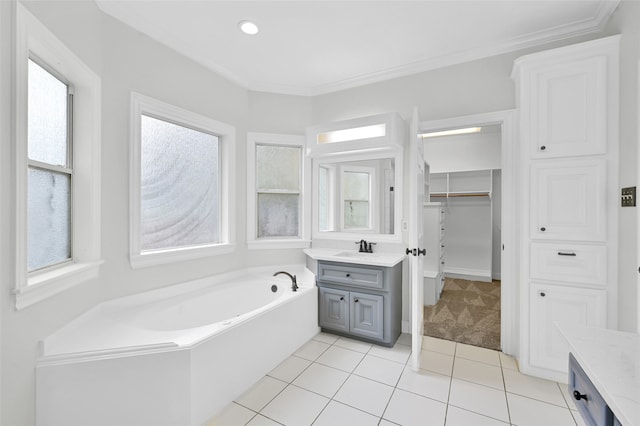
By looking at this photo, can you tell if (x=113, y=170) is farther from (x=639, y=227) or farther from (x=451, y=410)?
(x=639, y=227)

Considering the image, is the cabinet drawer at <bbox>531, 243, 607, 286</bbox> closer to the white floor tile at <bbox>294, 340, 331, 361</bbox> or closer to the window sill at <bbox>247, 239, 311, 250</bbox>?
the white floor tile at <bbox>294, 340, 331, 361</bbox>

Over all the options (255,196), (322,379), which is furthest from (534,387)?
(255,196)

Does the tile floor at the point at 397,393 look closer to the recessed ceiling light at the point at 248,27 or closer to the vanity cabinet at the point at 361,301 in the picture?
the vanity cabinet at the point at 361,301

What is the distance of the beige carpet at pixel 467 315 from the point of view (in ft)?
9.20

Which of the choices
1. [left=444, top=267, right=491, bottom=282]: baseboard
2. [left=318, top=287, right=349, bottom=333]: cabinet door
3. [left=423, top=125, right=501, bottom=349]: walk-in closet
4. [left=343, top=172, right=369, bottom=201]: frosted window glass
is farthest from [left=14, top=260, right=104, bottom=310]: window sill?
[left=444, top=267, right=491, bottom=282]: baseboard

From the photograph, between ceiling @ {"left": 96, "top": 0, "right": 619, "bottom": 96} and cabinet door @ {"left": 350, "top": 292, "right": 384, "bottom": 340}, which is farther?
cabinet door @ {"left": 350, "top": 292, "right": 384, "bottom": 340}

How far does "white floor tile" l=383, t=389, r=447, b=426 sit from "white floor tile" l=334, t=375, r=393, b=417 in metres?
0.05

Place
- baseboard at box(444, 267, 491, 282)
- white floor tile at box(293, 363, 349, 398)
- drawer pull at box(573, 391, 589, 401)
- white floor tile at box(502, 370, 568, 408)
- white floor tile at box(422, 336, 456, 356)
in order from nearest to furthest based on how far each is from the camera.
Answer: drawer pull at box(573, 391, 589, 401), white floor tile at box(502, 370, 568, 408), white floor tile at box(293, 363, 349, 398), white floor tile at box(422, 336, 456, 356), baseboard at box(444, 267, 491, 282)

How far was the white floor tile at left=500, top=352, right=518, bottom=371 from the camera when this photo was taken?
226 cm

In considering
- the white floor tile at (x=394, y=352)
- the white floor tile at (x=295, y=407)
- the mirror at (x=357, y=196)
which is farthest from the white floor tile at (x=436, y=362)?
the mirror at (x=357, y=196)

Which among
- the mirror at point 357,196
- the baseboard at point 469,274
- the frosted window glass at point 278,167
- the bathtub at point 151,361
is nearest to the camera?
the bathtub at point 151,361

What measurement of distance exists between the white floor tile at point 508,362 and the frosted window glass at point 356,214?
165 cm

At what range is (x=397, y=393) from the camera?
1.93 metres

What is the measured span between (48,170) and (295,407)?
2.01 metres
